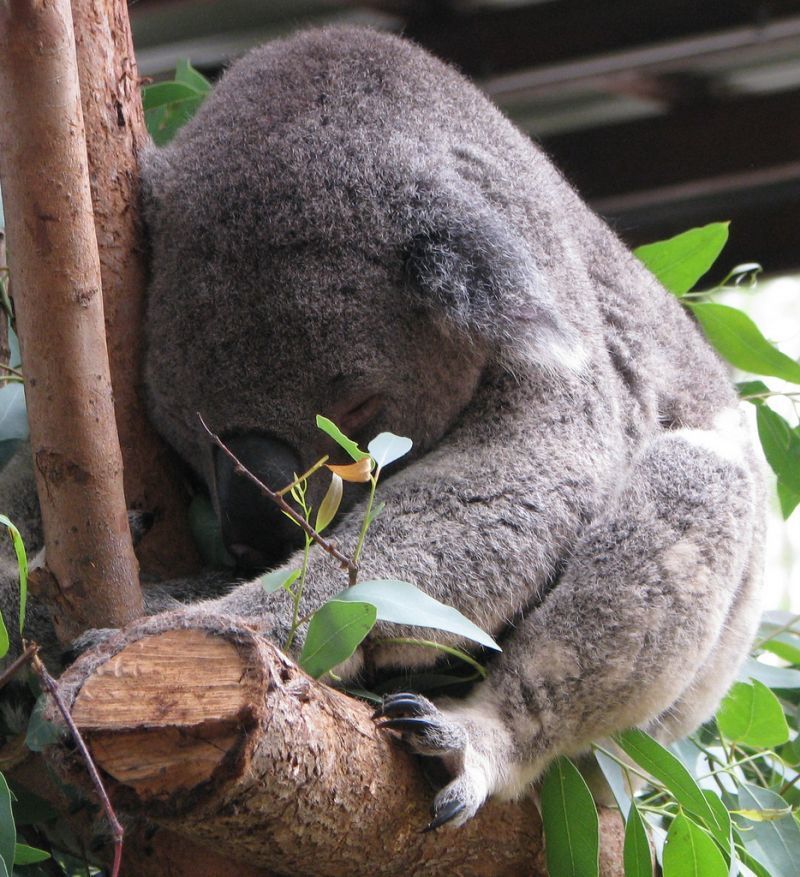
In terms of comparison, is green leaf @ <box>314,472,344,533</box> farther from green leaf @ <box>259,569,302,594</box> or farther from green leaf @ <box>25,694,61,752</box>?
green leaf @ <box>25,694,61,752</box>

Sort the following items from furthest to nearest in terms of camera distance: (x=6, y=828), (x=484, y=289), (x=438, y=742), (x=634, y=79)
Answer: (x=634, y=79) < (x=484, y=289) < (x=438, y=742) < (x=6, y=828)

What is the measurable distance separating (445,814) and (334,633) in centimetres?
31

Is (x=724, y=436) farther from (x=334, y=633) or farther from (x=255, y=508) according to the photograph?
(x=334, y=633)

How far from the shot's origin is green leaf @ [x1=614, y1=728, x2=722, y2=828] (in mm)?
1975

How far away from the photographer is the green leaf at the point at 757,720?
2.34 metres

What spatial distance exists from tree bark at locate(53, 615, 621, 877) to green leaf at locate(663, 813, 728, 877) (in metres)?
0.60

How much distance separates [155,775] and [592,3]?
3.40 metres

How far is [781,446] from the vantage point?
2.70 metres

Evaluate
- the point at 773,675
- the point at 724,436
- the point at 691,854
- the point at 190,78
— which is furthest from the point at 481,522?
the point at 190,78

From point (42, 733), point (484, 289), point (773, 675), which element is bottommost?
point (773, 675)

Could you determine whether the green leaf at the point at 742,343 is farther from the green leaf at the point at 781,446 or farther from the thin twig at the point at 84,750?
the thin twig at the point at 84,750

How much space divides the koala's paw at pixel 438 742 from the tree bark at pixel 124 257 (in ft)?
2.30

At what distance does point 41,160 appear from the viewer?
165cm

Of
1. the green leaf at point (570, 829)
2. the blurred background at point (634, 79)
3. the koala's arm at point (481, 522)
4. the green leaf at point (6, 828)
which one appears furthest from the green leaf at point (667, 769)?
the blurred background at point (634, 79)
